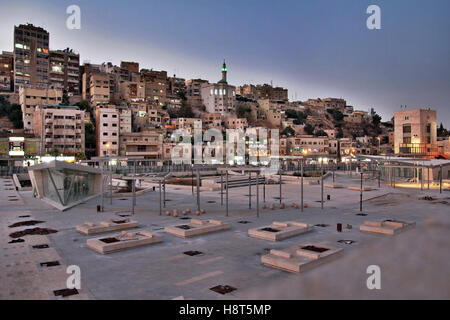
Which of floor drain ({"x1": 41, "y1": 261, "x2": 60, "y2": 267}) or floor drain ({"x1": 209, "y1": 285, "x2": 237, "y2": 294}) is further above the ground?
floor drain ({"x1": 209, "y1": 285, "x2": 237, "y2": 294})

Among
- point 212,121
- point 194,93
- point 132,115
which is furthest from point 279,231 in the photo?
point 194,93

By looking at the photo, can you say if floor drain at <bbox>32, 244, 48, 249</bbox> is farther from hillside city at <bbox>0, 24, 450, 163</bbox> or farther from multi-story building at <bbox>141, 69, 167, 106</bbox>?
multi-story building at <bbox>141, 69, 167, 106</bbox>

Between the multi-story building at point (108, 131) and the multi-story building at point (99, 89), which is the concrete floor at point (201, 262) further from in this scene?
the multi-story building at point (99, 89)

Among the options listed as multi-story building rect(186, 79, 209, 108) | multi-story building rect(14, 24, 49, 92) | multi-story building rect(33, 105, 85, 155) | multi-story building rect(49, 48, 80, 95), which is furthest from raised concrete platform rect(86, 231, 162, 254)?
multi-story building rect(186, 79, 209, 108)

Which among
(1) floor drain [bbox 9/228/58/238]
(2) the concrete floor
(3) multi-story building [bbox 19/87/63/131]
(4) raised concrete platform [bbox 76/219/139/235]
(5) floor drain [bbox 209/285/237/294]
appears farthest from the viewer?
(3) multi-story building [bbox 19/87/63/131]

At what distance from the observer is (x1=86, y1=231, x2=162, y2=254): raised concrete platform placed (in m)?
11.2

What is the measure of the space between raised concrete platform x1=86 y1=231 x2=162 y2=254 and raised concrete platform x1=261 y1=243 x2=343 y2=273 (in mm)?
4445

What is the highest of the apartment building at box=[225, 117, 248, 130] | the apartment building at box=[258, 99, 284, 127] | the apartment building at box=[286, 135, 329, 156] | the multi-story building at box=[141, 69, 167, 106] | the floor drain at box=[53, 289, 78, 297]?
the multi-story building at box=[141, 69, 167, 106]

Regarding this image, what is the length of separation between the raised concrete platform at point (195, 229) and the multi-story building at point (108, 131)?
5913 cm

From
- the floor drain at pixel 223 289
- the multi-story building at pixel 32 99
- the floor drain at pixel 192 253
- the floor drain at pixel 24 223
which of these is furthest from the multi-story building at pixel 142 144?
the floor drain at pixel 223 289

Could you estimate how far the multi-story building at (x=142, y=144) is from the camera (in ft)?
239

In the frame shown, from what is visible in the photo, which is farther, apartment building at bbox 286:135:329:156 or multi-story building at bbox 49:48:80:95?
multi-story building at bbox 49:48:80:95

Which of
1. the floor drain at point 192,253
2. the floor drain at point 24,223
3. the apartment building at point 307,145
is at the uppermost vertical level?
the apartment building at point 307,145
